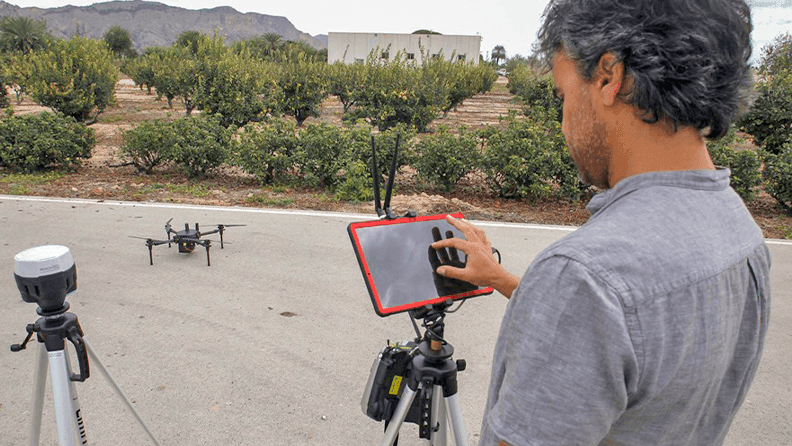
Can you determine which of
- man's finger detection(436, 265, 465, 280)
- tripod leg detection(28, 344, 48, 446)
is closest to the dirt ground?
tripod leg detection(28, 344, 48, 446)

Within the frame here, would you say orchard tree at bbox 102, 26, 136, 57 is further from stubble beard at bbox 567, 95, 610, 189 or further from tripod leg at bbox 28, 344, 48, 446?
stubble beard at bbox 567, 95, 610, 189

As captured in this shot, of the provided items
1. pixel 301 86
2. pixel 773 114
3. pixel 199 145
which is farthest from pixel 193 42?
pixel 773 114

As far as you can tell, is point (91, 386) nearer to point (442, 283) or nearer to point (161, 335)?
point (161, 335)

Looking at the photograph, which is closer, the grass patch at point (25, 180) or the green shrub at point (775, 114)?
the grass patch at point (25, 180)

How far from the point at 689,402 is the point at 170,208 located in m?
7.78

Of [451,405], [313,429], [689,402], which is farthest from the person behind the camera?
[313,429]

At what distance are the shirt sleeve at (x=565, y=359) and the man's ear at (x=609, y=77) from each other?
1.11 feet

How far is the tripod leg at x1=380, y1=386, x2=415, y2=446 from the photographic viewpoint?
6.01 ft

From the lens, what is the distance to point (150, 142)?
990 cm

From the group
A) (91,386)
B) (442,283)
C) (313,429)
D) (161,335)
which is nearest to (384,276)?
(442,283)

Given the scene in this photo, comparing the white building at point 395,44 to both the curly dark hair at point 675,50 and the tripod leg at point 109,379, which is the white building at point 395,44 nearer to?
the tripod leg at point 109,379

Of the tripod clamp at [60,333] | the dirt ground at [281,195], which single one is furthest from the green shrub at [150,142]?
the tripod clamp at [60,333]

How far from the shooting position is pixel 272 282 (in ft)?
→ 17.1

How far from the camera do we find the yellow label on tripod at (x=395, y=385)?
1.92m
